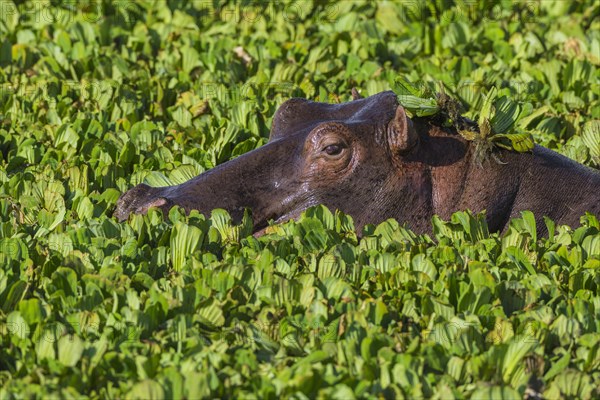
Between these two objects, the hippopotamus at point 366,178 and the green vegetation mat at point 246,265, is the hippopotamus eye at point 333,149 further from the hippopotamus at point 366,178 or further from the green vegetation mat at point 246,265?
the green vegetation mat at point 246,265

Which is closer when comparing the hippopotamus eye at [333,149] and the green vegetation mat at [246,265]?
the green vegetation mat at [246,265]

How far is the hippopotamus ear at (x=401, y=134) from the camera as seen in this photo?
17.6ft

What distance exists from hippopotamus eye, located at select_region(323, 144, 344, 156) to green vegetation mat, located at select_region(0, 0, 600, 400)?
27cm

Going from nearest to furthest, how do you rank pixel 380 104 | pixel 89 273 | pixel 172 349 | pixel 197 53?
pixel 172 349
pixel 89 273
pixel 380 104
pixel 197 53

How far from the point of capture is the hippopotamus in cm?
542

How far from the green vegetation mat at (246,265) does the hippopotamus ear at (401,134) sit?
1.15 ft

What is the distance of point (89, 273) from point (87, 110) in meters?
3.02

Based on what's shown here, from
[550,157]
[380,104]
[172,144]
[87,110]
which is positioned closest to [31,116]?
[87,110]

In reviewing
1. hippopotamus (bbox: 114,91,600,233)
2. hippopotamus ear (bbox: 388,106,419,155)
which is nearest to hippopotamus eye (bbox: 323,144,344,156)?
hippopotamus (bbox: 114,91,600,233)

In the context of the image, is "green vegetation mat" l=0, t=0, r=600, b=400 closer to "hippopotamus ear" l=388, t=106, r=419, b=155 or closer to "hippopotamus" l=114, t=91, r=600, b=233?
"hippopotamus" l=114, t=91, r=600, b=233

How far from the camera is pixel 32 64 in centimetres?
863

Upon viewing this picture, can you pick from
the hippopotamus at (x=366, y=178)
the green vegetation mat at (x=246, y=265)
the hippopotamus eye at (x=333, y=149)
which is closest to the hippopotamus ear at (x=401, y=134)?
the hippopotamus at (x=366, y=178)

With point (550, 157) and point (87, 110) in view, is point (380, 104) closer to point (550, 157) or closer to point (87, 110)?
point (550, 157)

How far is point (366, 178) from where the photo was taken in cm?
543
